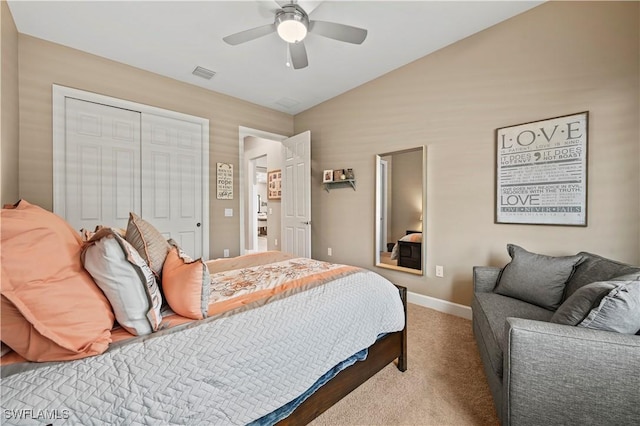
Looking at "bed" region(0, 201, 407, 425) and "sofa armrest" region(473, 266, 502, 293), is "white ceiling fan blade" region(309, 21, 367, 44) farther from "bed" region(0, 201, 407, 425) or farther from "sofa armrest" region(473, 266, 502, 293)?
"sofa armrest" region(473, 266, 502, 293)

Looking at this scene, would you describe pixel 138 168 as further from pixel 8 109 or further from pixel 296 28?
pixel 296 28

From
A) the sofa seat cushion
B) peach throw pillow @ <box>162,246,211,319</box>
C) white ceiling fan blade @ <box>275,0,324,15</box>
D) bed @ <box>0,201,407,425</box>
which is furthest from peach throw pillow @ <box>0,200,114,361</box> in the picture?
white ceiling fan blade @ <box>275,0,324,15</box>

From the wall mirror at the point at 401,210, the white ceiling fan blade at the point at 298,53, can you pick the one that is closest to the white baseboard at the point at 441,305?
the wall mirror at the point at 401,210

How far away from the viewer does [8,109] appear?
2018 millimetres

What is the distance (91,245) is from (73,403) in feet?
1.58

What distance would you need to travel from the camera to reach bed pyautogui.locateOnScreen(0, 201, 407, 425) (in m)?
0.73

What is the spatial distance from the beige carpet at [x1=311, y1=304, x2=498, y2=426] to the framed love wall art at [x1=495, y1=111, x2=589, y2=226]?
4.04ft

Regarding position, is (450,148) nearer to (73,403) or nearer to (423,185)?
(423,185)

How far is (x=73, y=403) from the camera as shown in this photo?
710 millimetres

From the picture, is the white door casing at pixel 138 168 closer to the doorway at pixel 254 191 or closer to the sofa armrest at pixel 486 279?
the doorway at pixel 254 191

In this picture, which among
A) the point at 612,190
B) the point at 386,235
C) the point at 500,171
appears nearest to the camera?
the point at 612,190

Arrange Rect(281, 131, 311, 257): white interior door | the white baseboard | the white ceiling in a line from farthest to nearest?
Rect(281, 131, 311, 257): white interior door
the white baseboard
the white ceiling

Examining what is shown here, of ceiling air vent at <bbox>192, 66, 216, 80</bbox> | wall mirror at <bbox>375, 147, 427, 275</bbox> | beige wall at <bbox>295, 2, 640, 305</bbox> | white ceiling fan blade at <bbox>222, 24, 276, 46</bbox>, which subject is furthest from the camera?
ceiling air vent at <bbox>192, 66, 216, 80</bbox>

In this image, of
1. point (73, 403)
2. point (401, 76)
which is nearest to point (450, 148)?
point (401, 76)
